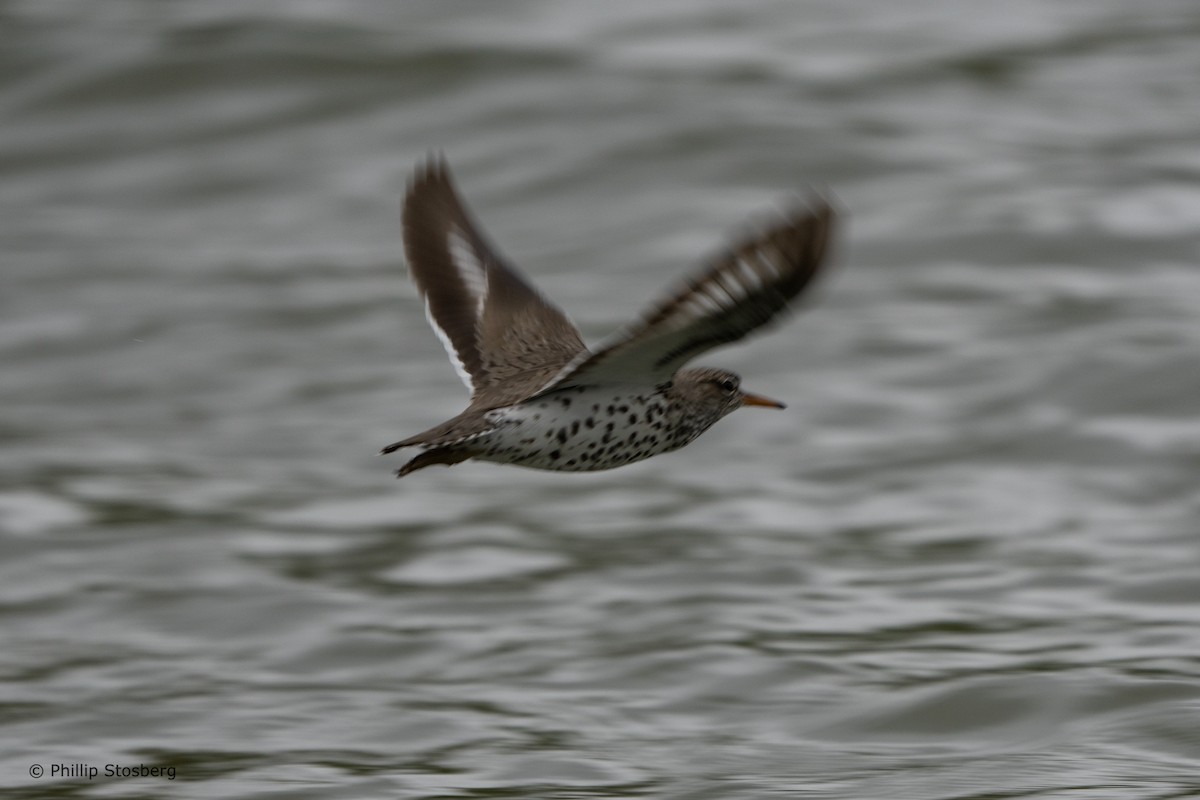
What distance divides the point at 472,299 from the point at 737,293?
279cm

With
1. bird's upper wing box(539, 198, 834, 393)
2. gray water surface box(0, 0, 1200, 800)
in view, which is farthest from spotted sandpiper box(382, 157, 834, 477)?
gray water surface box(0, 0, 1200, 800)

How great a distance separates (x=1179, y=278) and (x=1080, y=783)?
7.50 meters

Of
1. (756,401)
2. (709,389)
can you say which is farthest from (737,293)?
(756,401)

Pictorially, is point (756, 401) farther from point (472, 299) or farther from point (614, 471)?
point (614, 471)

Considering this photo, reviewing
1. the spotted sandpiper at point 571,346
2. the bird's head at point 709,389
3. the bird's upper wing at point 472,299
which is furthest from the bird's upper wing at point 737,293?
the bird's upper wing at point 472,299

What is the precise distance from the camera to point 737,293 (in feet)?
17.9

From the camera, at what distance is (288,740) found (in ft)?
29.6

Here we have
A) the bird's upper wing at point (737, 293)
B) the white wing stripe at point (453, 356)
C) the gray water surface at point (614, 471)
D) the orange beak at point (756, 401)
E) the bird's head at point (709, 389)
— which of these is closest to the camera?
the bird's upper wing at point (737, 293)

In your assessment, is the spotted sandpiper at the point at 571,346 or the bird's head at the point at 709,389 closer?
the spotted sandpiper at the point at 571,346

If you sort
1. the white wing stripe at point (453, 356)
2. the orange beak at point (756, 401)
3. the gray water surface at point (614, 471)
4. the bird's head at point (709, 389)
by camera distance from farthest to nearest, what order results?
the gray water surface at point (614, 471) < the orange beak at point (756, 401) < the white wing stripe at point (453, 356) < the bird's head at point (709, 389)

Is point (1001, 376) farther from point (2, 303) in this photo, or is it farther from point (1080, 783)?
point (2, 303)

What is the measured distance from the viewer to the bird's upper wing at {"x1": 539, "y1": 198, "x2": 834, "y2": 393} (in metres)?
5.18

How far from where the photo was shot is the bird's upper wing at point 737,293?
17.0ft

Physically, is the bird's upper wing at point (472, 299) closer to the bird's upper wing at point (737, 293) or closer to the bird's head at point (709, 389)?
the bird's head at point (709, 389)
